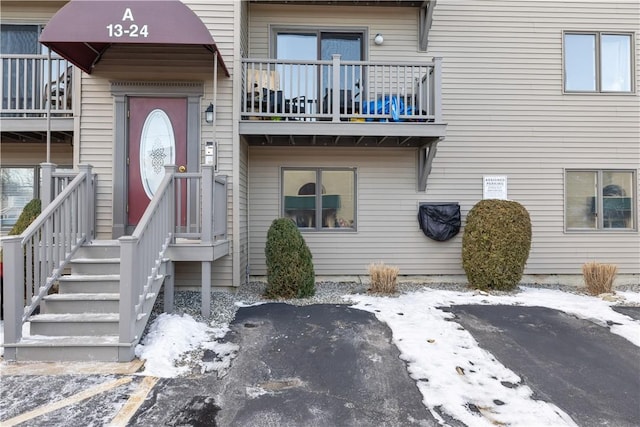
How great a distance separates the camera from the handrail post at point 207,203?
4844mm

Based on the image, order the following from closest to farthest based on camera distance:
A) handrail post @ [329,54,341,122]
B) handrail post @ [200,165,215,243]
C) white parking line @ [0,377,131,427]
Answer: white parking line @ [0,377,131,427] → handrail post @ [200,165,215,243] → handrail post @ [329,54,341,122]

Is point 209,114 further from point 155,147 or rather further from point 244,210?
point 244,210

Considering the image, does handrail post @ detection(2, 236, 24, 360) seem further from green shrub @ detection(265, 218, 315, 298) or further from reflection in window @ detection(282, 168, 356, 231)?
reflection in window @ detection(282, 168, 356, 231)

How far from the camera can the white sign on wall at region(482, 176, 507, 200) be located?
7293 mm

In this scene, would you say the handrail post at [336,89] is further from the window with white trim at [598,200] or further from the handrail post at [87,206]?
the window with white trim at [598,200]

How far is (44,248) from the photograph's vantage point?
13.3 feet

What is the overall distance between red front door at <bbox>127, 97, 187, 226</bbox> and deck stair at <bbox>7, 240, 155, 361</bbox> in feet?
5.25

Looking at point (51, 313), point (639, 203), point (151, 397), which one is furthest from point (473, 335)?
point (639, 203)

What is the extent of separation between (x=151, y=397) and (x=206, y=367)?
24.6 inches

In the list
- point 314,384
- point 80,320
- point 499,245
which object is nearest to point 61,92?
point 80,320

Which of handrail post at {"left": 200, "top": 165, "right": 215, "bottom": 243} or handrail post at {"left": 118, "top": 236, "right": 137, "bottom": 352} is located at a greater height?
handrail post at {"left": 200, "top": 165, "right": 215, "bottom": 243}

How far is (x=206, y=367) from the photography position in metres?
3.57

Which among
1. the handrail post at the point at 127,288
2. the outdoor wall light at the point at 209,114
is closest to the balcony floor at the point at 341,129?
the outdoor wall light at the point at 209,114

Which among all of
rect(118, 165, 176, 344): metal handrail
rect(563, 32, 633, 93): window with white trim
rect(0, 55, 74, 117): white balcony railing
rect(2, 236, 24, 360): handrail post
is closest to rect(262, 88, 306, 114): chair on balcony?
rect(118, 165, 176, 344): metal handrail
